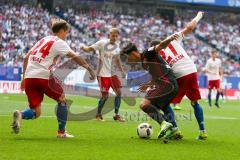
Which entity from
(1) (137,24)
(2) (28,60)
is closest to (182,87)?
(2) (28,60)

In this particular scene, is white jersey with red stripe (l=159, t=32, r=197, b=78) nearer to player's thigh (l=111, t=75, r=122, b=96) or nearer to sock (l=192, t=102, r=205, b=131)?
sock (l=192, t=102, r=205, b=131)

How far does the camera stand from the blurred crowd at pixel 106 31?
38.3m

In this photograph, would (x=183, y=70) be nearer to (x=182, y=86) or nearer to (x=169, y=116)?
(x=182, y=86)

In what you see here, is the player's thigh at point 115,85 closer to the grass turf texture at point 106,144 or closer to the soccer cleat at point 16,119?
the grass turf texture at point 106,144

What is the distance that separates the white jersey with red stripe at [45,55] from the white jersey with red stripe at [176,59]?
6.58 ft

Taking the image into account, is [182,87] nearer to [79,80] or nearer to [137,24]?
[79,80]

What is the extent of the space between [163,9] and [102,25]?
980 centimetres

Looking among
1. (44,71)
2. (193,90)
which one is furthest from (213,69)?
(44,71)

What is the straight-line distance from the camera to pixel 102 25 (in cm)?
4594

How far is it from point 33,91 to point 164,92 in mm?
2523

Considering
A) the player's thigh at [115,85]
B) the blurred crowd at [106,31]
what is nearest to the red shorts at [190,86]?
the player's thigh at [115,85]

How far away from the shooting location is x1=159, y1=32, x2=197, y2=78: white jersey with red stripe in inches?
456

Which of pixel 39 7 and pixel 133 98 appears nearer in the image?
pixel 133 98

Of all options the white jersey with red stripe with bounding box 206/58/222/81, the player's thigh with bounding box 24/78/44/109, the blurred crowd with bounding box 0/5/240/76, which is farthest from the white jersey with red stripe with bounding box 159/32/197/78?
the blurred crowd with bounding box 0/5/240/76
